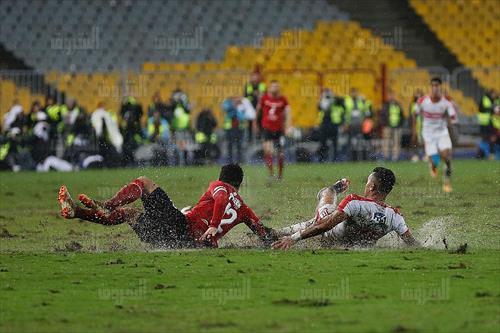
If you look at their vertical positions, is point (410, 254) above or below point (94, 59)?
below

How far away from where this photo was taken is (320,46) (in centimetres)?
3438

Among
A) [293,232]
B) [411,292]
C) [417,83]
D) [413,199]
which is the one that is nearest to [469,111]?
[417,83]

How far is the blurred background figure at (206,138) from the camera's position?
2964 cm

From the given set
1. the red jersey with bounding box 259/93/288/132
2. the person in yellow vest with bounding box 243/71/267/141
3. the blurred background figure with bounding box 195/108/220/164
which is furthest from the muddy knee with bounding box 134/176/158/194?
the blurred background figure with bounding box 195/108/220/164

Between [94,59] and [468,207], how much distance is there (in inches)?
757

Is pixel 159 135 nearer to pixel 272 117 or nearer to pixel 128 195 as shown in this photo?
pixel 272 117

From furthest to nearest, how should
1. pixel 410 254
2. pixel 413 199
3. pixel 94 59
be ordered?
1. pixel 94 59
2. pixel 413 199
3. pixel 410 254

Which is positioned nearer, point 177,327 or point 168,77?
point 177,327

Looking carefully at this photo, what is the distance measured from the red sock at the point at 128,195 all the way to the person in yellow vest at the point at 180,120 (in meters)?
17.8

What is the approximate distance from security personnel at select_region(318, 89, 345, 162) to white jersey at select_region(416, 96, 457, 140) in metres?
8.64

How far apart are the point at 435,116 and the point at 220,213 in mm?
10309

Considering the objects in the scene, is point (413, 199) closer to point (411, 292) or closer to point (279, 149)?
point (279, 149)

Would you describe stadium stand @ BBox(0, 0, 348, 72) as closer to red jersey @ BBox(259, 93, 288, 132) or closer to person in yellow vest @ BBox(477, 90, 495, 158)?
person in yellow vest @ BBox(477, 90, 495, 158)
